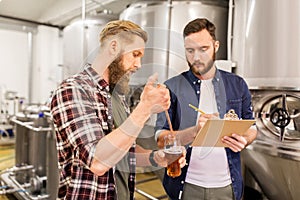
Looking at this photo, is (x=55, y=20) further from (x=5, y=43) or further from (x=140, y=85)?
(x=5, y=43)

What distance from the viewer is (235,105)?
1.24 m

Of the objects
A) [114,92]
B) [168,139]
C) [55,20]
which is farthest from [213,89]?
[55,20]

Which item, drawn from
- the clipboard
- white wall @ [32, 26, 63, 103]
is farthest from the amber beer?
white wall @ [32, 26, 63, 103]

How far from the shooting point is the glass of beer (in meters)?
0.95

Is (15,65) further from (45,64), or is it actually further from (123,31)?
(123,31)

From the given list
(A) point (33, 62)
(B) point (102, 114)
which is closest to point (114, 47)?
(B) point (102, 114)

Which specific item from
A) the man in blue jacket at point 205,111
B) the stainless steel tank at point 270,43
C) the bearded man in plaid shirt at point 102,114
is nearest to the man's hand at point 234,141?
the man in blue jacket at point 205,111

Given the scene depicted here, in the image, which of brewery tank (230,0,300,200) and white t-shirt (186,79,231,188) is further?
brewery tank (230,0,300,200)

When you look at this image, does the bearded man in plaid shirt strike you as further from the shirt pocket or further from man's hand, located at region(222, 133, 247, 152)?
the shirt pocket

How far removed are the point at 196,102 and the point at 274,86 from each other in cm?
65

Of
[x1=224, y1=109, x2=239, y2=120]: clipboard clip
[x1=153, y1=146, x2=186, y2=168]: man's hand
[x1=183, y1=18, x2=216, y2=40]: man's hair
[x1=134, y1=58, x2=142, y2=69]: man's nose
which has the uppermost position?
[x1=183, y1=18, x2=216, y2=40]: man's hair

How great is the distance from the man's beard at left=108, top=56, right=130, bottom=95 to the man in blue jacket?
28cm

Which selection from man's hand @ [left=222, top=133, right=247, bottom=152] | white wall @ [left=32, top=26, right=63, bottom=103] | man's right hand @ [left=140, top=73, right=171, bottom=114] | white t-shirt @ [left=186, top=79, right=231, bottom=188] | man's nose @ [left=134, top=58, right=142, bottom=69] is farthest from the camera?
white wall @ [left=32, top=26, right=63, bottom=103]

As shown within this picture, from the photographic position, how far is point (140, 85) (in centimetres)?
90
